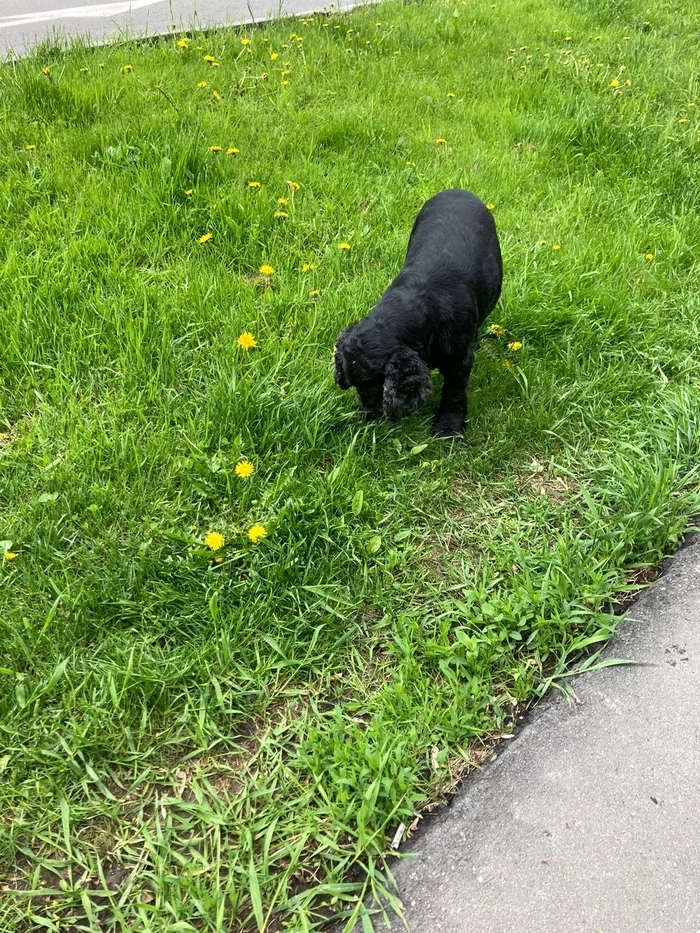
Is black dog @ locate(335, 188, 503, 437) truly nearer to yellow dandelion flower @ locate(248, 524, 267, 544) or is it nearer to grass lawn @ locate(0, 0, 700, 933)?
grass lawn @ locate(0, 0, 700, 933)

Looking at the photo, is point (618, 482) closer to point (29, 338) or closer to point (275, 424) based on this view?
point (275, 424)

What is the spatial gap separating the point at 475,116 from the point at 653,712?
4.18 metres

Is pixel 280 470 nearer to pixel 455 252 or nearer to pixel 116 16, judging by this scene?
Result: pixel 455 252

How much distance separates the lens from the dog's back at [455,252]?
272cm

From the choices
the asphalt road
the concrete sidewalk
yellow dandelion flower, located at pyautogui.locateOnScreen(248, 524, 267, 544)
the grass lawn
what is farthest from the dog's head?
the asphalt road

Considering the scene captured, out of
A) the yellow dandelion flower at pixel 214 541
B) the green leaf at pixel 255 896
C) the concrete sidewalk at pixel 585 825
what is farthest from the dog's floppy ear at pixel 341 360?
the green leaf at pixel 255 896

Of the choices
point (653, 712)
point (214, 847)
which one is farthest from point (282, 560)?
point (653, 712)

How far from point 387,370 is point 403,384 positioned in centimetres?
8

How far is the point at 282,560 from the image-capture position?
227cm

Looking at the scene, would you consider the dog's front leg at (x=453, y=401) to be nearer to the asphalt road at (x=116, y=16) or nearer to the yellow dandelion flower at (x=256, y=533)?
the yellow dandelion flower at (x=256, y=533)

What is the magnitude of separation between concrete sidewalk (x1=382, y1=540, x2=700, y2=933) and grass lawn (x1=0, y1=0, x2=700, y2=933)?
11cm

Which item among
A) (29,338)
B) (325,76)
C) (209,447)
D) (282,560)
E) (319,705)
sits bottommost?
(319,705)

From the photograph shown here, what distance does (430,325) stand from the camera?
2.63 meters

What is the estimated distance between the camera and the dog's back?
8.93ft
